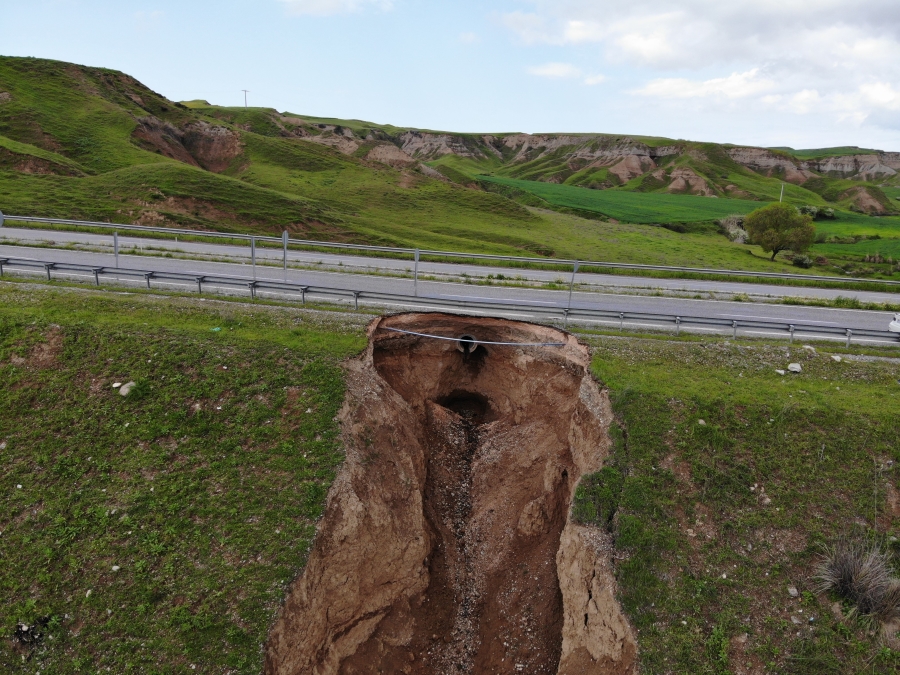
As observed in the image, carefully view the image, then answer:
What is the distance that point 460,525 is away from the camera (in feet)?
46.8

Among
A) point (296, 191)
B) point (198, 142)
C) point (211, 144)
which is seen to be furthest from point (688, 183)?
point (198, 142)

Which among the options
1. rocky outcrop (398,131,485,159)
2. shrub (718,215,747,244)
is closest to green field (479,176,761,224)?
shrub (718,215,747,244)

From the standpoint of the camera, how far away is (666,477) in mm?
11859

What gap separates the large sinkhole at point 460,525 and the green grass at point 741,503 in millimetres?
745

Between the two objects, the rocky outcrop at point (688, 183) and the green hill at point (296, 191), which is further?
the rocky outcrop at point (688, 183)

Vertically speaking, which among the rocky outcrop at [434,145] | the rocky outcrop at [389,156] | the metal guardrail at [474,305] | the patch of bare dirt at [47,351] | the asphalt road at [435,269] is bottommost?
the patch of bare dirt at [47,351]

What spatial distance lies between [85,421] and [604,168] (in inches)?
4614

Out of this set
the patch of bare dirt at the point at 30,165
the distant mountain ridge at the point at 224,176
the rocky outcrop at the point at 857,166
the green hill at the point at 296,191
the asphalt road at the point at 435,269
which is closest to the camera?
the asphalt road at the point at 435,269

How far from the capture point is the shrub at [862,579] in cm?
956

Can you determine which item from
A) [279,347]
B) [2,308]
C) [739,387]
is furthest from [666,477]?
[2,308]

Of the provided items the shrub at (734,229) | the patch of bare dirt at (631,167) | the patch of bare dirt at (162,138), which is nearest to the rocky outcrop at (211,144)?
the patch of bare dirt at (162,138)

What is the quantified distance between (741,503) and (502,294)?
40.3 ft

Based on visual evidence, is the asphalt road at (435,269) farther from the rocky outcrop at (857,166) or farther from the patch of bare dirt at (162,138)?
the rocky outcrop at (857,166)

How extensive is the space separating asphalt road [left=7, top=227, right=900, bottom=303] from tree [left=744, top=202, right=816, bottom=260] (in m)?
22.9
